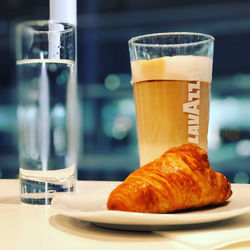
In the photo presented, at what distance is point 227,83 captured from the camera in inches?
253

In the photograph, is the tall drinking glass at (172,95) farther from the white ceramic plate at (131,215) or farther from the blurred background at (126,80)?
the blurred background at (126,80)

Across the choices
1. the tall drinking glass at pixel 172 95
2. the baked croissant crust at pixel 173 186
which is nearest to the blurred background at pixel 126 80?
the tall drinking glass at pixel 172 95

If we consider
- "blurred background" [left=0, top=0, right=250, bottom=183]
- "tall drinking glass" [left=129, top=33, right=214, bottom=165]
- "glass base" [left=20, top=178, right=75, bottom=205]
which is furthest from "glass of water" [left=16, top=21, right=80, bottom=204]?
"blurred background" [left=0, top=0, right=250, bottom=183]

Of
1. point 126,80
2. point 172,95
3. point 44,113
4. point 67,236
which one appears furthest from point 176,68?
point 126,80

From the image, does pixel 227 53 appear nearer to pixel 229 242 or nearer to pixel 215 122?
pixel 215 122

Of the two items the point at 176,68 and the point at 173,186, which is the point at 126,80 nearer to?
the point at 176,68

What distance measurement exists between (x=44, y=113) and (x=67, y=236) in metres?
0.23

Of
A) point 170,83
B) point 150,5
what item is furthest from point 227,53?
point 170,83

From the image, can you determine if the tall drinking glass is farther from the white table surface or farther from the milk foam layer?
the white table surface

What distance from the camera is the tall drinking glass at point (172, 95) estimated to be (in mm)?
564

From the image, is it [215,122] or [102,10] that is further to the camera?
[102,10]

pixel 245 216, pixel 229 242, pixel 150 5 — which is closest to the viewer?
pixel 229 242

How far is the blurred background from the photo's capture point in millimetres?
6371

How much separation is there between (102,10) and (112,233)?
290 inches
